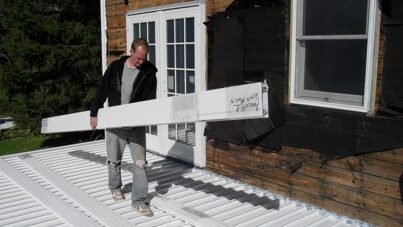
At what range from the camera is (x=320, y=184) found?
388 cm

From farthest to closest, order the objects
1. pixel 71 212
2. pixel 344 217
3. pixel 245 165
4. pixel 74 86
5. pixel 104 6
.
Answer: pixel 74 86
pixel 104 6
pixel 245 165
pixel 71 212
pixel 344 217

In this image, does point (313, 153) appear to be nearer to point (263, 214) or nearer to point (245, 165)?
point (263, 214)

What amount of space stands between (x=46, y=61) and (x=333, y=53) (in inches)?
347

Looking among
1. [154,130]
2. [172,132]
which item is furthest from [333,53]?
[154,130]

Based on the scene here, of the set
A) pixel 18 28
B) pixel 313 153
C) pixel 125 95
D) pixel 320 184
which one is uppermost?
pixel 18 28

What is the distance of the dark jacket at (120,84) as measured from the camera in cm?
379

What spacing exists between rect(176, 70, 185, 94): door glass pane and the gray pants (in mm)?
1756

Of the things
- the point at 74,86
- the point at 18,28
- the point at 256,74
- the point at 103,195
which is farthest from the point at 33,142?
the point at 256,74

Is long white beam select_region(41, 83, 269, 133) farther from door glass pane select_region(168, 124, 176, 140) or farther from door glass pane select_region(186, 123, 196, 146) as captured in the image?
door glass pane select_region(168, 124, 176, 140)

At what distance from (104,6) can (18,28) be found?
15.0 ft

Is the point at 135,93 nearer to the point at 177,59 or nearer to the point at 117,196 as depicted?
the point at 117,196

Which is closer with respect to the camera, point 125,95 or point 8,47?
point 125,95

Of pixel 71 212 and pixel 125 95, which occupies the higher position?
pixel 125 95

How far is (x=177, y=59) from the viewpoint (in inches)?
226
